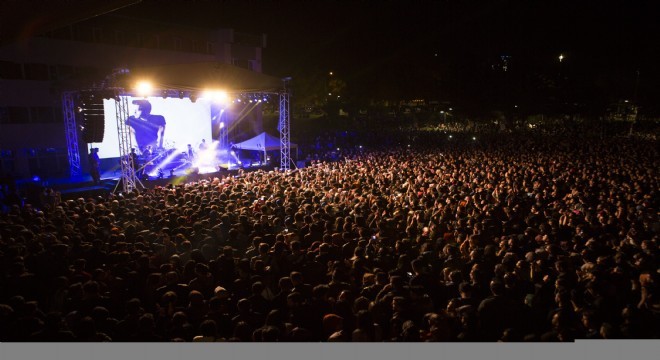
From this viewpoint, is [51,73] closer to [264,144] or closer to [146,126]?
[146,126]

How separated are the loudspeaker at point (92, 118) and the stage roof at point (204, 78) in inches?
126

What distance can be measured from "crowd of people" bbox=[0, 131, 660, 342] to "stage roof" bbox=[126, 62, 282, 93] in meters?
5.07

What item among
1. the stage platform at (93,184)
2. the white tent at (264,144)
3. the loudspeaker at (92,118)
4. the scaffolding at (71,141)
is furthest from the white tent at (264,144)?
the scaffolding at (71,141)

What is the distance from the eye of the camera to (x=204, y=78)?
15.6 meters

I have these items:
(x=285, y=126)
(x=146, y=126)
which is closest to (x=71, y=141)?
(x=146, y=126)

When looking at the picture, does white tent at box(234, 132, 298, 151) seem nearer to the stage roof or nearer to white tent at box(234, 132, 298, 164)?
white tent at box(234, 132, 298, 164)

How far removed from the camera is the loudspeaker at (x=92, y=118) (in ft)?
52.1

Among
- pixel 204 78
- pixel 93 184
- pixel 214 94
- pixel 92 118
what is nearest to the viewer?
pixel 204 78

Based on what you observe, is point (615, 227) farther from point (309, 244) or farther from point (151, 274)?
point (151, 274)

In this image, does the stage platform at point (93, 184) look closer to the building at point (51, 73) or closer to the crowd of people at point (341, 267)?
the building at point (51, 73)

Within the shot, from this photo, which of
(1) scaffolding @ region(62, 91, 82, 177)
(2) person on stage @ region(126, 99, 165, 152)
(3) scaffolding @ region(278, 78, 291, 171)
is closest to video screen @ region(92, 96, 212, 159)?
(2) person on stage @ region(126, 99, 165, 152)

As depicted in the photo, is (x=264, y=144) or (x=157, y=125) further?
(x=264, y=144)

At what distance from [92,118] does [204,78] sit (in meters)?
4.42

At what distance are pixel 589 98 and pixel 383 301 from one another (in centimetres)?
4410
